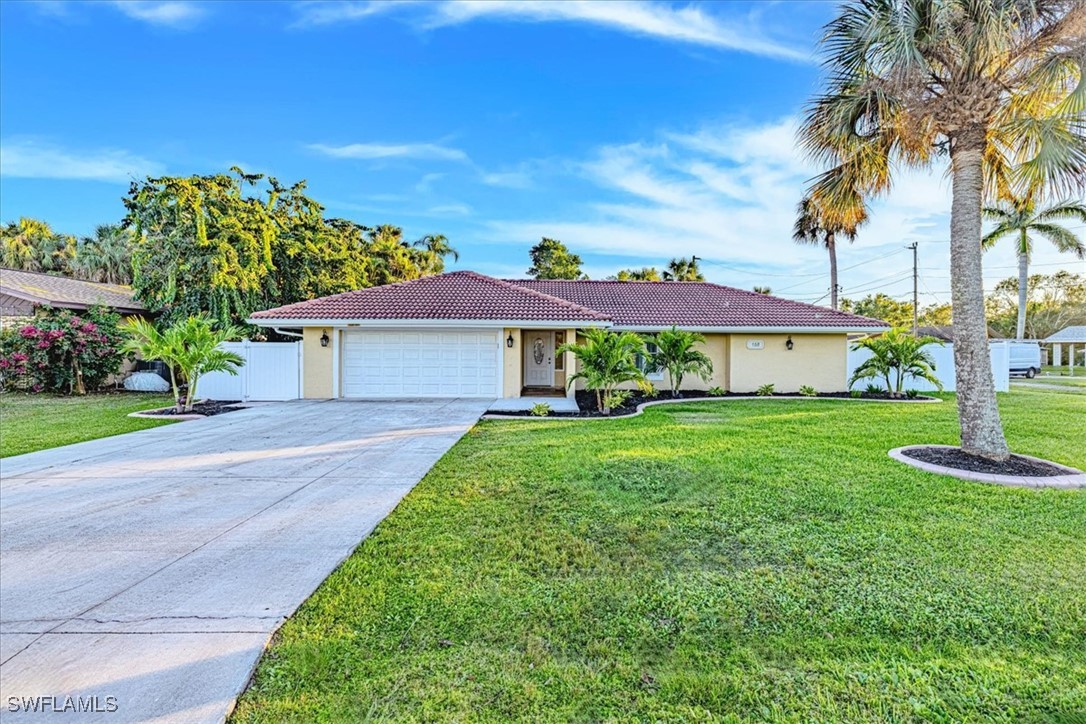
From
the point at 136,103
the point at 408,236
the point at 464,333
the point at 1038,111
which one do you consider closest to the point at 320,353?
the point at 464,333

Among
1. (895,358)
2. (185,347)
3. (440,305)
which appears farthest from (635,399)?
(185,347)

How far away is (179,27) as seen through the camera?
1227cm

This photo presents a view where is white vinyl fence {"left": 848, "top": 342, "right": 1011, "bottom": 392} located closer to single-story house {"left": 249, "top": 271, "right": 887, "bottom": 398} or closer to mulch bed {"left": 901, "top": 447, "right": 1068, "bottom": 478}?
single-story house {"left": 249, "top": 271, "right": 887, "bottom": 398}

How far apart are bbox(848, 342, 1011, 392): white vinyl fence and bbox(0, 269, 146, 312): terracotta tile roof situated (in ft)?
96.4

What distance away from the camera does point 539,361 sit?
19.4 m

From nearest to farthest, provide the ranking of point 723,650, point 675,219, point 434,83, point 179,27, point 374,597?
point 723,650 < point 374,597 < point 179,27 < point 434,83 < point 675,219

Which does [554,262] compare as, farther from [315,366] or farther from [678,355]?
[315,366]

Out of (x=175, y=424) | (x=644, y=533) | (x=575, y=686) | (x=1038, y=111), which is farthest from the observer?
(x=175, y=424)

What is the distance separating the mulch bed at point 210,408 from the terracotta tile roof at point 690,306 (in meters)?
12.5

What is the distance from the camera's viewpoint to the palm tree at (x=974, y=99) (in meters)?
6.87

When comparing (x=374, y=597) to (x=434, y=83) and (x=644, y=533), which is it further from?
(x=434, y=83)

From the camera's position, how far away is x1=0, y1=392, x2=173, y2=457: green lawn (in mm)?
9023

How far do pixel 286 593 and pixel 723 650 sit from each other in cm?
301

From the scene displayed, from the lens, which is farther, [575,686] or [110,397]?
[110,397]
